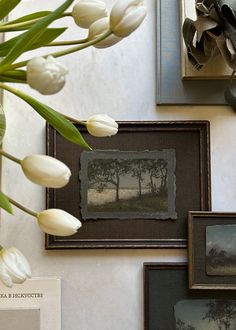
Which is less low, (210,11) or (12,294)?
(210,11)

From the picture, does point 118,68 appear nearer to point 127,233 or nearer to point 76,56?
point 76,56

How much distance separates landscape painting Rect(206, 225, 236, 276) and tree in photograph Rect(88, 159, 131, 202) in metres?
0.18

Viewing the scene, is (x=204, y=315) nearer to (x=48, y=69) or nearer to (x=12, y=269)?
(x=12, y=269)

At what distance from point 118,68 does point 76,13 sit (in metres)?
0.40

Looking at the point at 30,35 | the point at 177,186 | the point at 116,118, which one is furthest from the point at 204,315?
the point at 30,35

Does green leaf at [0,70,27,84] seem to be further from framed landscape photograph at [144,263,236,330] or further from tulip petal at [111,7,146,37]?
framed landscape photograph at [144,263,236,330]

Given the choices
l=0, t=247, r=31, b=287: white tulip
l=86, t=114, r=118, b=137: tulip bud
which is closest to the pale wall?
l=86, t=114, r=118, b=137: tulip bud

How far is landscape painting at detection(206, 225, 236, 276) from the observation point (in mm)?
996

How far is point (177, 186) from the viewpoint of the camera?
40.3 inches

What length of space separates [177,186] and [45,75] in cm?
54

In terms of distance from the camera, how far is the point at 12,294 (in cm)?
100

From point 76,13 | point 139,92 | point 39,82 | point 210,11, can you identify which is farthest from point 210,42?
point 39,82

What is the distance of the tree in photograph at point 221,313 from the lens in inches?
39.5

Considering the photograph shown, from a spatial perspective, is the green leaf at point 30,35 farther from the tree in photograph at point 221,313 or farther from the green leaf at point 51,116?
the tree in photograph at point 221,313
